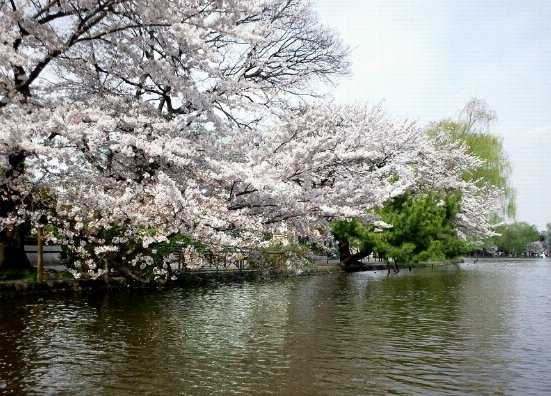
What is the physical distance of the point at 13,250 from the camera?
18.0 meters

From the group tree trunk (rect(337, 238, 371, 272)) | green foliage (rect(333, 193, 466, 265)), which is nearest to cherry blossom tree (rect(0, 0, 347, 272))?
green foliage (rect(333, 193, 466, 265))

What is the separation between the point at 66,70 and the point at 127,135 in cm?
465

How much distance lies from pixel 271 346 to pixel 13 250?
Answer: 11.8 metres

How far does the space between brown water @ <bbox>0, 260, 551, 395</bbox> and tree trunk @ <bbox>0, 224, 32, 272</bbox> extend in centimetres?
252

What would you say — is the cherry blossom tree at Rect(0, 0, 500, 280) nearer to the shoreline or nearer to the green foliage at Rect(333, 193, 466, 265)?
the shoreline

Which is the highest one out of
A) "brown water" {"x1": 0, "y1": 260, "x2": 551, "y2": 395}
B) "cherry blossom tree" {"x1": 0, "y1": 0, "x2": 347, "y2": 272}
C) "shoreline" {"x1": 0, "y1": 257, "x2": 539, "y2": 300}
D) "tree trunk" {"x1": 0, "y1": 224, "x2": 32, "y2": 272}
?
"cherry blossom tree" {"x1": 0, "y1": 0, "x2": 347, "y2": 272}

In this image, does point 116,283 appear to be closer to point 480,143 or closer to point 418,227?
point 418,227

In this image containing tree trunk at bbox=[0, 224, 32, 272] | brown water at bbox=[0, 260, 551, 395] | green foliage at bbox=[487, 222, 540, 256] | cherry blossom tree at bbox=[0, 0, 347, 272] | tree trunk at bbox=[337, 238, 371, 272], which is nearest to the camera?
brown water at bbox=[0, 260, 551, 395]

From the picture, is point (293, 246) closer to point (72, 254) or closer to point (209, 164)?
point (72, 254)

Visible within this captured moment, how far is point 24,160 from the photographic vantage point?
14797mm

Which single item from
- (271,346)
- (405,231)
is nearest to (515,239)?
(405,231)

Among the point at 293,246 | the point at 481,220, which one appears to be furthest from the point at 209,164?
the point at 481,220

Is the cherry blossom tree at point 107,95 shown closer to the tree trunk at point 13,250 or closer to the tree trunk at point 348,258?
the tree trunk at point 13,250

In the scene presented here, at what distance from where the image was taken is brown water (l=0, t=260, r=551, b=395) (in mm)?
7535
